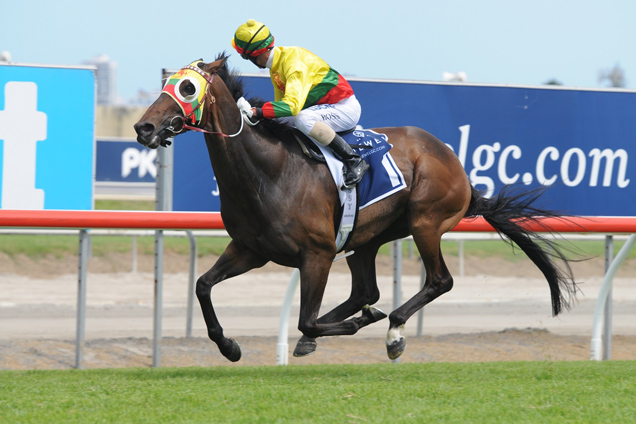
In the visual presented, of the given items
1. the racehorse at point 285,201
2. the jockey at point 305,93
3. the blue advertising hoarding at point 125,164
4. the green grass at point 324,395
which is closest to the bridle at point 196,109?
the racehorse at point 285,201

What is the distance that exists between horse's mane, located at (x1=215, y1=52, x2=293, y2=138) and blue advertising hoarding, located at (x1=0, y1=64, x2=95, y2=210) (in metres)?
2.44

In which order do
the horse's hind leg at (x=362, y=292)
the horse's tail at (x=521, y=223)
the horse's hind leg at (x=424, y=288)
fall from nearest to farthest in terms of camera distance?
the horse's hind leg at (x=424, y=288) → the horse's hind leg at (x=362, y=292) → the horse's tail at (x=521, y=223)

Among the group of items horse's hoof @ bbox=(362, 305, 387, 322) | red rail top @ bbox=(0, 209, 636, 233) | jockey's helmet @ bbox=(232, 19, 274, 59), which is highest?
jockey's helmet @ bbox=(232, 19, 274, 59)

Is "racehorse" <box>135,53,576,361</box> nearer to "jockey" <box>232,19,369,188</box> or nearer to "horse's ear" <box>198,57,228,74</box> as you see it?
"horse's ear" <box>198,57,228,74</box>

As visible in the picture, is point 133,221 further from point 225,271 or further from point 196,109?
point 196,109

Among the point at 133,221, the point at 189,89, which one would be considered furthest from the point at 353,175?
the point at 133,221

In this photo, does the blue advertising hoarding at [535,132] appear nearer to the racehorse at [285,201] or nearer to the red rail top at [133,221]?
the red rail top at [133,221]

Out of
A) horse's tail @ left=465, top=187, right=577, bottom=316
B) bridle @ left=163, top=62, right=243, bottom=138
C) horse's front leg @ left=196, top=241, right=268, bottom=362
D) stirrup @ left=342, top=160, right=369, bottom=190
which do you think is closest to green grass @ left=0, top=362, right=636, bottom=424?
horse's front leg @ left=196, top=241, right=268, bottom=362

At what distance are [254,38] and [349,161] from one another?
0.85 metres

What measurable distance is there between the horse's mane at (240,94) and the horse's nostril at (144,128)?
25.7 inches

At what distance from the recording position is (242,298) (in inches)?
448

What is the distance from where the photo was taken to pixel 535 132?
7.58 metres

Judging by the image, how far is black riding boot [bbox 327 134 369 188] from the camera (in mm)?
4691

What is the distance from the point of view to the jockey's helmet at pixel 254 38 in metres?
4.68
